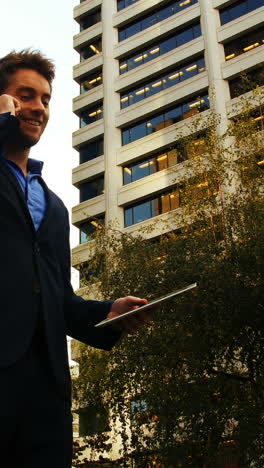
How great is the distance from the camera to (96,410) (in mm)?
18234

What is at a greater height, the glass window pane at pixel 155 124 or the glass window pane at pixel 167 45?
the glass window pane at pixel 167 45

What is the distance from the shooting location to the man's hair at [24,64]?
2.67m

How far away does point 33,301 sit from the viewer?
2154 mm

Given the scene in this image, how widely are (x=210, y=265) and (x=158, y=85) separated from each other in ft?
100

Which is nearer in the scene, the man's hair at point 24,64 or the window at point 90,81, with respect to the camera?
the man's hair at point 24,64

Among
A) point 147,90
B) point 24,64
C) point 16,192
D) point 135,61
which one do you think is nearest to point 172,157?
point 147,90

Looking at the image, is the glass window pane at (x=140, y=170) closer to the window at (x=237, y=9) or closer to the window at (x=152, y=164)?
the window at (x=152, y=164)

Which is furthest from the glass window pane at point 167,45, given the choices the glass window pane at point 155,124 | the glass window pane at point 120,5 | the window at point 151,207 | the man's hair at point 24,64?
the man's hair at point 24,64

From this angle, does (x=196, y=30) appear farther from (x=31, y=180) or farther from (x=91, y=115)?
(x=31, y=180)

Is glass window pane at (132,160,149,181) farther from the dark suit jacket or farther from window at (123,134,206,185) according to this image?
the dark suit jacket

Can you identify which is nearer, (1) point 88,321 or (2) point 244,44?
(1) point 88,321

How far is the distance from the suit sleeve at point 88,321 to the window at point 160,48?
4167 cm

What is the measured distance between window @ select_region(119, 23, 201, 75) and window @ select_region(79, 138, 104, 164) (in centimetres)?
616

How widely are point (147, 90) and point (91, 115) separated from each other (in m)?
5.94
